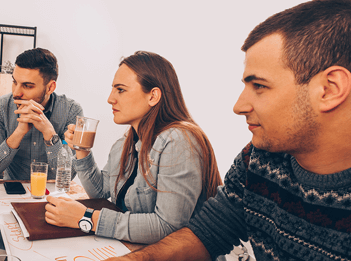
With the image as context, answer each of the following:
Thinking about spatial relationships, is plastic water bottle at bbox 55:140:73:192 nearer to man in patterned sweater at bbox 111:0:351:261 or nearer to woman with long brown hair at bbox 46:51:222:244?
woman with long brown hair at bbox 46:51:222:244

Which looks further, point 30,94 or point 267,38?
point 30,94

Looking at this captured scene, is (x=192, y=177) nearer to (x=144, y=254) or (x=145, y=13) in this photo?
(x=144, y=254)

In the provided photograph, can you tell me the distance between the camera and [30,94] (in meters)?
1.94

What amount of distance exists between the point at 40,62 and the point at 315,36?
1.78m

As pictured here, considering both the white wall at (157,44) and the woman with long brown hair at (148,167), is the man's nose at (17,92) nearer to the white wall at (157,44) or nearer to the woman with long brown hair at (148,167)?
the woman with long brown hair at (148,167)

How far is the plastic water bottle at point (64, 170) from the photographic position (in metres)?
1.46

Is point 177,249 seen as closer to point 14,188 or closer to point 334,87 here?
point 334,87

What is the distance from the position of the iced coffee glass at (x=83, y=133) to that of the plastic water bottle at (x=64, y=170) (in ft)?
0.71

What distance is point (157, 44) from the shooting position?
3.10 meters

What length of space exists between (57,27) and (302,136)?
3.54 m

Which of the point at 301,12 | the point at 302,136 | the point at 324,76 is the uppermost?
the point at 301,12

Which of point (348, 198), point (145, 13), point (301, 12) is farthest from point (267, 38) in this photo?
point (145, 13)

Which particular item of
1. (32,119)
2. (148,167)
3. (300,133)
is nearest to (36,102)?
(32,119)

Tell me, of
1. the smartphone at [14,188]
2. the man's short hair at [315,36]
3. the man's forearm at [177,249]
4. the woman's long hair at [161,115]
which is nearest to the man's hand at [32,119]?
the smartphone at [14,188]
